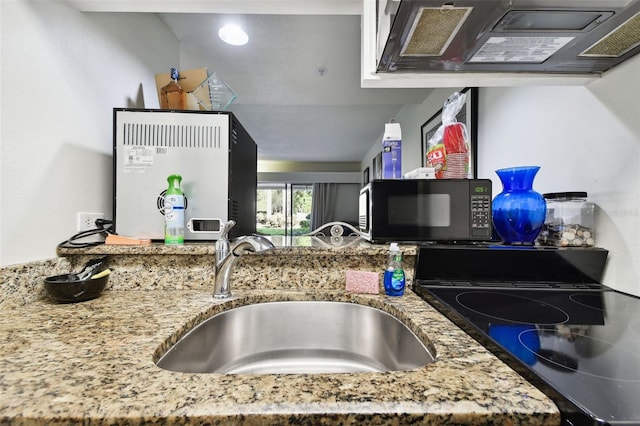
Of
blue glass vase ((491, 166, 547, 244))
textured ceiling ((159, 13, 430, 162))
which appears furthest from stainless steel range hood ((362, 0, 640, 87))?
textured ceiling ((159, 13, 430, 162))

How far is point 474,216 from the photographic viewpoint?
908mm

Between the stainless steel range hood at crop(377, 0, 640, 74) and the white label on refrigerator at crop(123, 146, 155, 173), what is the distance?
0.83 metres

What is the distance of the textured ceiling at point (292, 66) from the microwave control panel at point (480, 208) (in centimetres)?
122

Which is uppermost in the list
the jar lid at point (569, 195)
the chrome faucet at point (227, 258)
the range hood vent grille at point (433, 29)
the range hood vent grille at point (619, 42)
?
the range hood vent grille at point (433, 29)

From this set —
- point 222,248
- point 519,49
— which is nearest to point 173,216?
point 222,248

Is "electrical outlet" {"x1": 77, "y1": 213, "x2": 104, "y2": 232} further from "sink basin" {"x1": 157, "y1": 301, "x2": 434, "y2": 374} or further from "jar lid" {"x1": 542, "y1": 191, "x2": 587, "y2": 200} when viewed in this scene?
"jar lid" {"x1": 542, "y1": 191, "x2": 587, "y2": 200}

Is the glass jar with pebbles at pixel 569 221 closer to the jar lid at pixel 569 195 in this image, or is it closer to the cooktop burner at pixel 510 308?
the jar lid at pixel 569 195

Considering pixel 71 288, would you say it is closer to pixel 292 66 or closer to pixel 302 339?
pixel 302 339

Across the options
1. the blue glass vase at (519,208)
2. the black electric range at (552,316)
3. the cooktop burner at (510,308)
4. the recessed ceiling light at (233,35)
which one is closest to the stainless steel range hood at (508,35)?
the blue glass vase at (519,208)

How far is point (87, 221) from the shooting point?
0.94 meters

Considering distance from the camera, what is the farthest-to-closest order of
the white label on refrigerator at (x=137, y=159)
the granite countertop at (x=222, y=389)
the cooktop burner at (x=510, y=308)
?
the white label on refrigerator at (x=137, y=159) → the cooktop burner at (x=510, y=308) → the granite countertop at (x=222, y=389)

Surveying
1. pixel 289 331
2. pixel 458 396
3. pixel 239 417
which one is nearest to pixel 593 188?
pixel 458 396

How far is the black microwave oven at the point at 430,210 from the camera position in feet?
2.97

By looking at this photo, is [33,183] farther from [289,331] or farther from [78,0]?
[289,331]
